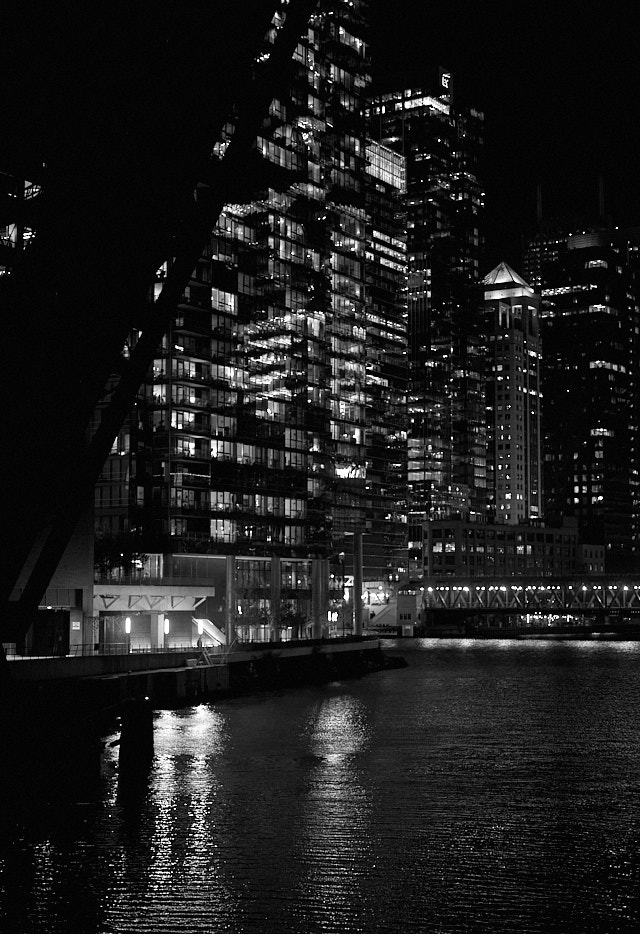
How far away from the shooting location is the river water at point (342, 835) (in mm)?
31797

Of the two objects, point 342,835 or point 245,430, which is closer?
point 342,835

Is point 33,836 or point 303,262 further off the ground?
point 303,262

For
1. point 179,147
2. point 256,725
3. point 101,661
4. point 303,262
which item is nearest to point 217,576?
point 303,262

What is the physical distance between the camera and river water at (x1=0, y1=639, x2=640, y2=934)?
31.8m

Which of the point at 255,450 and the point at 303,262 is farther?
the point at 303,262

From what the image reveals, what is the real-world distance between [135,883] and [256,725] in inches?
1473

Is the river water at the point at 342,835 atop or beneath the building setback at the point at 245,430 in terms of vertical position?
beneath

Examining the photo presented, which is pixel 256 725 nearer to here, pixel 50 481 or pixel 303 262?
pixel 50 481

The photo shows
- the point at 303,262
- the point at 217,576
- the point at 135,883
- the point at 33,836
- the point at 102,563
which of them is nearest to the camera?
the point at 135,883

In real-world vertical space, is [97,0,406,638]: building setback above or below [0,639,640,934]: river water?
above

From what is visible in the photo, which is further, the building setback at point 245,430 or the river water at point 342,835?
the building setback at point 245,430

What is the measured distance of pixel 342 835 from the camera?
133 ft

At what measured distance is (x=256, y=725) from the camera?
71688 millimetres

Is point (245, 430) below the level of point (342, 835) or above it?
above
